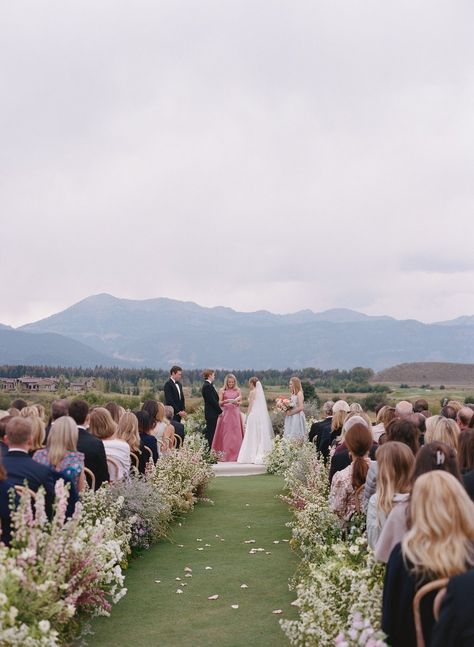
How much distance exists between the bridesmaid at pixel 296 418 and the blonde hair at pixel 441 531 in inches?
615

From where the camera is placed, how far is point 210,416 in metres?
21.3

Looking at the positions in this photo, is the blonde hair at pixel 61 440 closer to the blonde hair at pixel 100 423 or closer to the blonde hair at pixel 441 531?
the blonde hair at pixel 100 423

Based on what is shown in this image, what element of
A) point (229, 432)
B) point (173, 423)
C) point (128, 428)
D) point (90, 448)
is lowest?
point (229, 432)

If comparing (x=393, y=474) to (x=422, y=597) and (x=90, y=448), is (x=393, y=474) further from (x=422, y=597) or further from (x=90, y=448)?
(x=90, y=448)

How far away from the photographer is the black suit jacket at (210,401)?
67.3 ft

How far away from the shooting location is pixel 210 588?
26.7 feet

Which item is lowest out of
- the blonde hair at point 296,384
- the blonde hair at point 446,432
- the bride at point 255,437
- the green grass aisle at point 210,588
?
the green grass aisle at point 210,588

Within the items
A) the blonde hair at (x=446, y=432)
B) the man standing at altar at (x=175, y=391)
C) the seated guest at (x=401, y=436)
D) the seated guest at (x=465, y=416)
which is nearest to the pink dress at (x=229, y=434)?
the man standing at altar at (x=175, y=391)

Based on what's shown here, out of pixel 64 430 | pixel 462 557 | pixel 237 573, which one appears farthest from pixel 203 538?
pixel 462 557

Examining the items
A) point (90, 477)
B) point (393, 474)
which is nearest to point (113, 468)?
point (90, 477)

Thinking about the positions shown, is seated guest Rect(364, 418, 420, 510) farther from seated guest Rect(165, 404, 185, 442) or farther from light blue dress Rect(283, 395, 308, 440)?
light blue dress Rect(283, 395, 308, 440)

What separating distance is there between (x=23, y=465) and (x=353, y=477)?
306 centimetres

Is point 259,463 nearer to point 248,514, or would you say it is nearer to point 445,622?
point 248,514

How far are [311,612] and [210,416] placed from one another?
16.0 m
